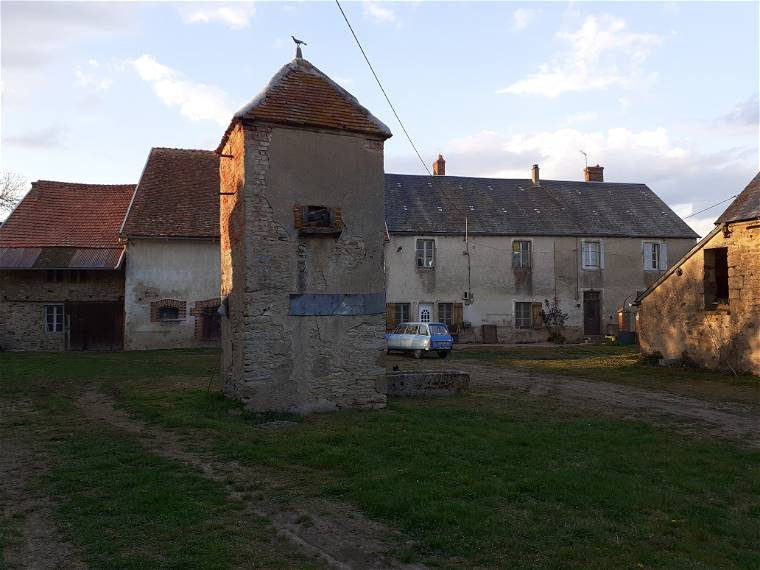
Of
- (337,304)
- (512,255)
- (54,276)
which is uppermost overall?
(512,255)

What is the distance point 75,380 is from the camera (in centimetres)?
1529

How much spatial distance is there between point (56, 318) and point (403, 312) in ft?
49.8

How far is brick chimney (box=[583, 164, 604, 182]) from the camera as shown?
37.9m

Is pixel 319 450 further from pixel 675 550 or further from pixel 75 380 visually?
pixel 75 380

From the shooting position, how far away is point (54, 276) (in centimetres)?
2416

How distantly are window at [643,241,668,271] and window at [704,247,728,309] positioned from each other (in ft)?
44.1

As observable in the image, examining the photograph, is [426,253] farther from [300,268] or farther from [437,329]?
[300,268]

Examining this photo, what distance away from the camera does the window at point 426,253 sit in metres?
29.9

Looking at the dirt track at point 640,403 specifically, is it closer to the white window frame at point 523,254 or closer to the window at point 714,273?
the window at point 714,273

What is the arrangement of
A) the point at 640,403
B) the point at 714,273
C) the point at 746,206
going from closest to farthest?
the point at 640,403 → the point at 746,206 → the point at 714,273

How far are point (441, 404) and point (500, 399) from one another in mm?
1583

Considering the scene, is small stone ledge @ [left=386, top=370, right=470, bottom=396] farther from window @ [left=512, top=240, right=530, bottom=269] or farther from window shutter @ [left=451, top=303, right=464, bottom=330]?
window @ [left=512, top=240, right=530, bottom=269]

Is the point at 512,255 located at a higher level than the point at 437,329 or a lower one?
higher

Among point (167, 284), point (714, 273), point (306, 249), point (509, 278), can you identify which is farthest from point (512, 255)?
point (306, 249)
